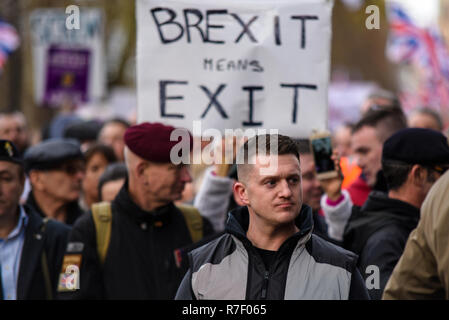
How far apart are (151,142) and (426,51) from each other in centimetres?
819

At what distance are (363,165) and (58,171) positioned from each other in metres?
2.33

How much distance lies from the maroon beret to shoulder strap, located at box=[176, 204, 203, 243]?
35cm

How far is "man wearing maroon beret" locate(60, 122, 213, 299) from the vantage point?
5445mm

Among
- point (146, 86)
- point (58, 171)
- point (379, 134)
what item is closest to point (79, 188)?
point (58, 171)

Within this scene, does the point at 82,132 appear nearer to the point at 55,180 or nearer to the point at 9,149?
the point at 55,180

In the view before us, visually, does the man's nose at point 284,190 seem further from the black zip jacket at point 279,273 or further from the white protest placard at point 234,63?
the white protest placard at point 234,63

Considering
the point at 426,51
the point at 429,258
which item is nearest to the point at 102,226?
the point at 429,258

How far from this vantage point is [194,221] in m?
5.91

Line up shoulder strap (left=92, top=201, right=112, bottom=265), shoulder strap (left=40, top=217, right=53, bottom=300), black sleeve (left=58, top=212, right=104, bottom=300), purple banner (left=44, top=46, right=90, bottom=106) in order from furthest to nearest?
purple banner (left=44, top=46, right=90, bottom=106) < shoulder strap (left=40, top=217, right=53, bottom=300) < shoulder strap (left=92, top=201, right=112, bottom=265) < black sleeve (left=58, top=212, right=104, bottom=300)

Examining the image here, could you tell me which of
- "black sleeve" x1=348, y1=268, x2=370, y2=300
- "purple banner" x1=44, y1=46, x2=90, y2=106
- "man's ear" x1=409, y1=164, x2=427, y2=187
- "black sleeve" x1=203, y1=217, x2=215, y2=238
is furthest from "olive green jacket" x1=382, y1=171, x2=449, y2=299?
"purple banner" x1=44, y1=46, x2=90, y2=106

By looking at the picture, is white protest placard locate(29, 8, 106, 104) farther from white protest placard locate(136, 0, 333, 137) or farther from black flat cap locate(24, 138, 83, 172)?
white protest placard locate(136, 0, 333, 137)

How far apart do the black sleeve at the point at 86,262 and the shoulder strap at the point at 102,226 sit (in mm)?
29

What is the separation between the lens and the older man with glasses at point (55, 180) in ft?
23.4

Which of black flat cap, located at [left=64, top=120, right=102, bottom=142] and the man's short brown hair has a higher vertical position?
the man's short brown hair
